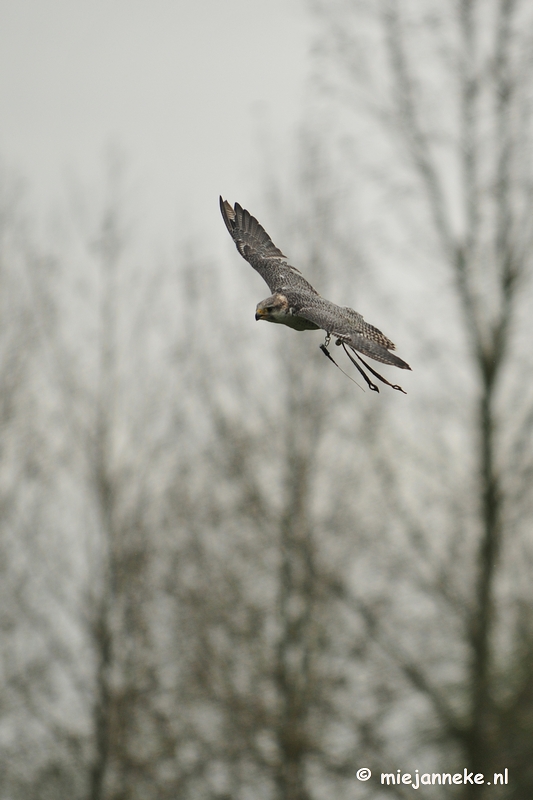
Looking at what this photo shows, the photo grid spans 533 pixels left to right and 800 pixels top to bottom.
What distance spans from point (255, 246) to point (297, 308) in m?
1.38

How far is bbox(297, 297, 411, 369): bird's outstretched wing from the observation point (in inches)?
128

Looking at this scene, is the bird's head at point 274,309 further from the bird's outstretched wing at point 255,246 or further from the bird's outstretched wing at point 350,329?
the bird's outstretched wing at point 255,246

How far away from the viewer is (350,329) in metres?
3.54

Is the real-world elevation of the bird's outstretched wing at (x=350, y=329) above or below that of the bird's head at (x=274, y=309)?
below

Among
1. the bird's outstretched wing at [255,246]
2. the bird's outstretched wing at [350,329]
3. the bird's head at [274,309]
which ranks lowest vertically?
the bird's outstretched wing at [350,329]

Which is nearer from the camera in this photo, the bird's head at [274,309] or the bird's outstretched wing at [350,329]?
the bird's outstretched wing at [350,329]

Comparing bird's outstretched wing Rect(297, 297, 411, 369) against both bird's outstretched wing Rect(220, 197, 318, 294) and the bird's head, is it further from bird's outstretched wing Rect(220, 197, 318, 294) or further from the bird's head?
bird's outstretched wing Rect(220, 197, 318, 294)

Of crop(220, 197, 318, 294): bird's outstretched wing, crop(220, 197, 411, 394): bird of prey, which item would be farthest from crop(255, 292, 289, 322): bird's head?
crop(220, 197, 318, 294): bird's outstretched wing

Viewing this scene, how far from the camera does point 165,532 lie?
42.4 ft

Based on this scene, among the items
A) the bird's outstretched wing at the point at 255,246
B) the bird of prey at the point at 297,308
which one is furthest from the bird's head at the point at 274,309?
the bird's outstretched wing at the point at 255,246

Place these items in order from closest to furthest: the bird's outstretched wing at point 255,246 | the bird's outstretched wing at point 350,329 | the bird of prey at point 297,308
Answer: the bird's outstretched wing at point 350,329
the bird of prey at point 297,308
the bird's outstretched wing at point 255,246

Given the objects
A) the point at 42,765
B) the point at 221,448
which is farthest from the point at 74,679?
the point at 221,448

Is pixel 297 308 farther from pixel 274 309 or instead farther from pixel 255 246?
pixel 255 246

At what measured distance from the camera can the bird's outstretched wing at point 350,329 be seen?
3244 mm
